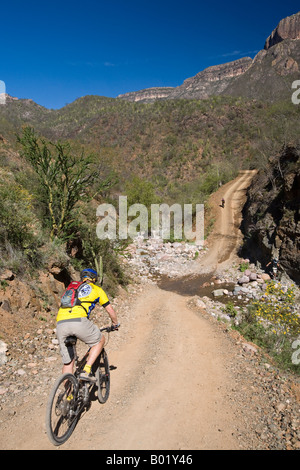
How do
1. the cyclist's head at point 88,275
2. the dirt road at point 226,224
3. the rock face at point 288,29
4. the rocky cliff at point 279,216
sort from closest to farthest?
the cyclist's head at point 88,275
the rocky cliff at point 279,216
the dirt road at point 226,224
the rock face at point 288,29

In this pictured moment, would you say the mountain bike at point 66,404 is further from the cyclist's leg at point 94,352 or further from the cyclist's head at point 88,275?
the cyclist's head at point 88,275

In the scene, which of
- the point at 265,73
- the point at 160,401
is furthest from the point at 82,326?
the point at 265,73

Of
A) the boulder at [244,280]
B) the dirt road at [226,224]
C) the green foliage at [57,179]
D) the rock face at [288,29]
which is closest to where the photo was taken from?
the green foliage at [57,179]

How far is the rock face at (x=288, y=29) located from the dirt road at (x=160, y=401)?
137632 mm

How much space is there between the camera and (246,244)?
51.4 feet

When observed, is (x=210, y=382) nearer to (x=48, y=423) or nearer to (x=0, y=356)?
(x=48, y=423)

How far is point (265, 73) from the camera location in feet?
265

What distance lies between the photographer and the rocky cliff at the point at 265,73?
235 feet

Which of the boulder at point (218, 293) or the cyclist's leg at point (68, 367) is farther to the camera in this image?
the boulder at point (218, 293)

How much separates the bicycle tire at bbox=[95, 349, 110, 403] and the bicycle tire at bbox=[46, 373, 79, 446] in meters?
0.46

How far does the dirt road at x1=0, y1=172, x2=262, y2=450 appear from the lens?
300 cm

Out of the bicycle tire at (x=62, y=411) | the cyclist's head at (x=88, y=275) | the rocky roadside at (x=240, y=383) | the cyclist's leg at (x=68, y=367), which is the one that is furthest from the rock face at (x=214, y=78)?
the bicycle tire at (x=62, y=411)

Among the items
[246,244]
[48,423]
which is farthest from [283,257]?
[48,423]

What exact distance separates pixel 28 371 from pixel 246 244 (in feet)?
46.3
